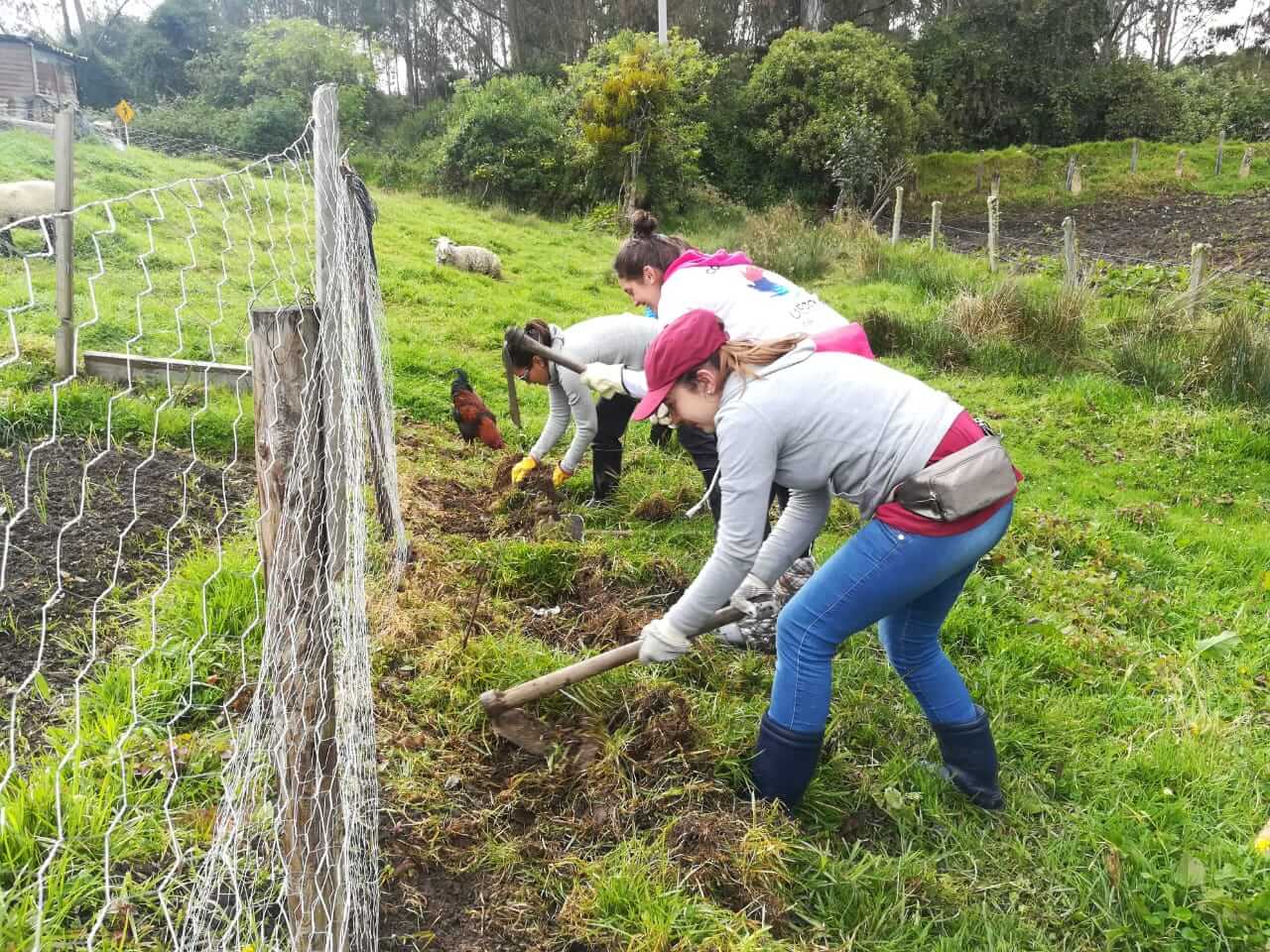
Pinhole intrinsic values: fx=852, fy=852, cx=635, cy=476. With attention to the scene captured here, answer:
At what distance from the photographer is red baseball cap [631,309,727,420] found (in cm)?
219

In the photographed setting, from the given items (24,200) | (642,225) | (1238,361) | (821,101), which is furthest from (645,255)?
(821,101)

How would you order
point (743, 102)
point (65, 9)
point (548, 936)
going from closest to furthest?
point (548, 936) → point (743, 102) → point (65, 9)

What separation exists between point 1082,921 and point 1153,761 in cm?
81

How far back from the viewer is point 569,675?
8.55ft

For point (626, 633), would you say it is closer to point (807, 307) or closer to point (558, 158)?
point (807, 307)

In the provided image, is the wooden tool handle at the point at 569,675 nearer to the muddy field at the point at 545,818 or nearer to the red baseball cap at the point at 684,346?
the muddy field at the point at 545,818

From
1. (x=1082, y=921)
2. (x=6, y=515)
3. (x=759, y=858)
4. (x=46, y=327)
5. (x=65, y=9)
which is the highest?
(x=65, y=9)

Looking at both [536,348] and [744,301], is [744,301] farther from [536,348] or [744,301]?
[536,348]

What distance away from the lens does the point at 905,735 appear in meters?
3.00

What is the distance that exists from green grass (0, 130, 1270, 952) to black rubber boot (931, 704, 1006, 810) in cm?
8

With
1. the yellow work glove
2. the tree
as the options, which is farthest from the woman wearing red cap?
the tree

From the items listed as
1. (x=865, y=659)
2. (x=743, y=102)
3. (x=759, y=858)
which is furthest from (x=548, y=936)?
(x=743, y=102)

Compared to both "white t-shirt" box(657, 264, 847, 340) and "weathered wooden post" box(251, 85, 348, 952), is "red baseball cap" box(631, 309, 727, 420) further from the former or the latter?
"white t-shirt" box(657, 264, 847, 340)

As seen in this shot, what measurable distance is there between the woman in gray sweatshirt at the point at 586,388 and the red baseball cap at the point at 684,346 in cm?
195
